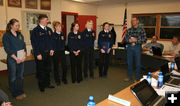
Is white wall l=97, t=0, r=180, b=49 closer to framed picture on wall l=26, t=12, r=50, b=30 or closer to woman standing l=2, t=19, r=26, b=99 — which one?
framed picture on wall l=26, t=12, r=50, b=30

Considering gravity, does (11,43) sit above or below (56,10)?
below

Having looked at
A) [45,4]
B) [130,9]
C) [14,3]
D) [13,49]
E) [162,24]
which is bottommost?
[13,49]

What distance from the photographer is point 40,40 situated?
3.21 m

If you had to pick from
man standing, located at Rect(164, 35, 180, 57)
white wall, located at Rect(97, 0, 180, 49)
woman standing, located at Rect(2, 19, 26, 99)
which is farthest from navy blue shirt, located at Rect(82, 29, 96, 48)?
white wall, located at Rect(97, 0, 180, 49)

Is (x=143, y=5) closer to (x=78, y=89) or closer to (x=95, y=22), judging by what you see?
(x=95, y=22)

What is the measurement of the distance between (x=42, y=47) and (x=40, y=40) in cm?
16

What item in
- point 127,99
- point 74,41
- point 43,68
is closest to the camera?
point 127,99

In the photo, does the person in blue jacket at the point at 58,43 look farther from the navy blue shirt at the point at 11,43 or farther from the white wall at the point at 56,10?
the white wall at the point at 56,10

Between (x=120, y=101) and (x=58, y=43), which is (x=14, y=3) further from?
(x=120, y=101)

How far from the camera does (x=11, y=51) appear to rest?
2.84 m

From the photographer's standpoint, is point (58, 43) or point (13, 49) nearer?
point (13, 49)

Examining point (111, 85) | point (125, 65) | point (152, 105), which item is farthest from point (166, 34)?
point (152, 105)

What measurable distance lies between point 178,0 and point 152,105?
19.6 ft

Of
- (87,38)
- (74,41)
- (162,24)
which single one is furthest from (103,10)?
(74,41)
